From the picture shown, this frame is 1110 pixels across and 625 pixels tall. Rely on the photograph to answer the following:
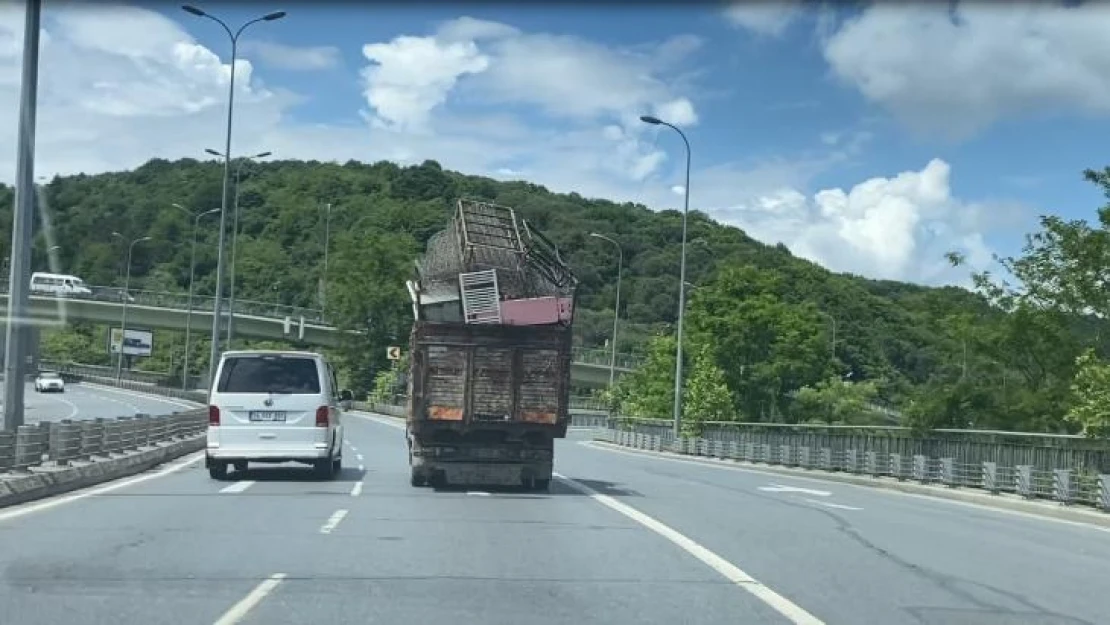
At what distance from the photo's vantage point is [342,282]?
350ft

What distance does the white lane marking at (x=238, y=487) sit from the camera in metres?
19.1

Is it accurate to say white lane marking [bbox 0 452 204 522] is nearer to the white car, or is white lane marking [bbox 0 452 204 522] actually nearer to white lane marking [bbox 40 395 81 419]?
white lane marking [bbox 40 395 81 419]

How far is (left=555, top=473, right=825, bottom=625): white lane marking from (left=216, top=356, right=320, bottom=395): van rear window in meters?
5.64

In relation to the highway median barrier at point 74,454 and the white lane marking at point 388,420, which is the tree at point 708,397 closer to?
the white lane marking at point 388,420

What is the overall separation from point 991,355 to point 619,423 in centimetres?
3183

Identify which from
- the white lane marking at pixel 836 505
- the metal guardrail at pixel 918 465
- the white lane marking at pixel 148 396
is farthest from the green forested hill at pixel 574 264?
the white lane marking at pixel 836 505

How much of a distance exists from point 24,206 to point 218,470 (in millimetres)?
5771

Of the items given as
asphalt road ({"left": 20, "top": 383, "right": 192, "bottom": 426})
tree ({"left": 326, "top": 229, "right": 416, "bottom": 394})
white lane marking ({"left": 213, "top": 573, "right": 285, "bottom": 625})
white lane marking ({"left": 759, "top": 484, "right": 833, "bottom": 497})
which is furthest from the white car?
white lane marking ({"left": 213, "top": 573, "right": 285, "bottom": 625})

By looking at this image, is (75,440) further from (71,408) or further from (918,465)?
(71,408)

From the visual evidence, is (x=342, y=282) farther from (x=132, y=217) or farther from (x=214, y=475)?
(x=214, y=475)

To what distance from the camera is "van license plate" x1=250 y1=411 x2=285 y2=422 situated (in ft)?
67.7

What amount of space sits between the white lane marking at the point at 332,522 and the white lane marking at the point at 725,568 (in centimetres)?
386

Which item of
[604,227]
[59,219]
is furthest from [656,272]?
[59,219]

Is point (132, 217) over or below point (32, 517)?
over
